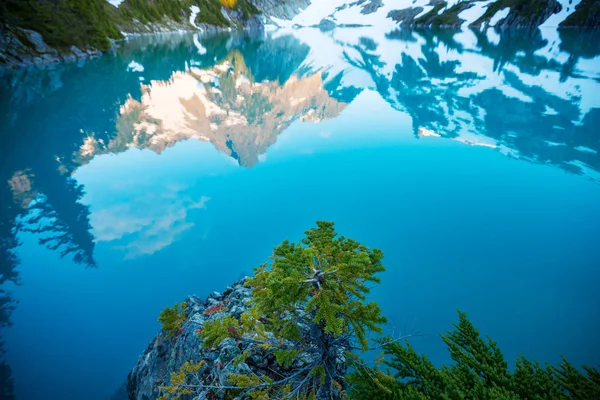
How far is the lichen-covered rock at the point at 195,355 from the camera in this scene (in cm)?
729

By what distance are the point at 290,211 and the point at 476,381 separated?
1487 cm

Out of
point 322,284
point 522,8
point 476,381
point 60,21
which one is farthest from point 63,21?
point 522,8

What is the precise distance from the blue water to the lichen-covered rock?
228cm

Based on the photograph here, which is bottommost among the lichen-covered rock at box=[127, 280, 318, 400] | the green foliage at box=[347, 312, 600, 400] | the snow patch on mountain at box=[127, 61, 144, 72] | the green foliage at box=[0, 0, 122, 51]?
the lichen-covered rock at box=[127, 280, 318, 400]

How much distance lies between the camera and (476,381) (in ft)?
16.7

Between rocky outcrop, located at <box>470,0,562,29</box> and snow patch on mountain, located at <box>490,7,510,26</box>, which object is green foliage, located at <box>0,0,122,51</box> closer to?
rocky outcrop, located at <box>470,0,562,29</box>

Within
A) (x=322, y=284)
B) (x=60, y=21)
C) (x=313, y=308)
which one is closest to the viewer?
(x=322, y=284)

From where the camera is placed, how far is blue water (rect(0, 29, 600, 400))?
11375mm

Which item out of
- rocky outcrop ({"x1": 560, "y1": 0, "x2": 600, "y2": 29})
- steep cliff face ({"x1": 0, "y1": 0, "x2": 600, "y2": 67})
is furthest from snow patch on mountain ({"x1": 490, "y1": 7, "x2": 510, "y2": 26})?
rocky outcrop ({"x1": 560, "y1": 0, "x2": 600, "y2": 29})

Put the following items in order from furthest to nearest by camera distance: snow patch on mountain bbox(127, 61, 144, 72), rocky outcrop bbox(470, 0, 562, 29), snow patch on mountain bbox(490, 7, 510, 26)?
1. snow patch on mountain bbox(490, 7, 510, 26)
2. rocky outcrop bbox(470, 0, 562, 29)
3. snow patch on mountain bbox(127, 61, 144, 72)

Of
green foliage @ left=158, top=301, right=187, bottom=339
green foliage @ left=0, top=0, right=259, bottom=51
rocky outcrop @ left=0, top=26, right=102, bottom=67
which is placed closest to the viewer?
green foliage @ left=158, top=301, right=187, bottom=339

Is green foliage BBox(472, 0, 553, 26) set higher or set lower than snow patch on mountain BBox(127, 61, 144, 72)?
higher

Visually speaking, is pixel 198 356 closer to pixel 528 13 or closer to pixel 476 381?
pixel 476 381

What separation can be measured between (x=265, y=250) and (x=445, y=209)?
11.6 m
